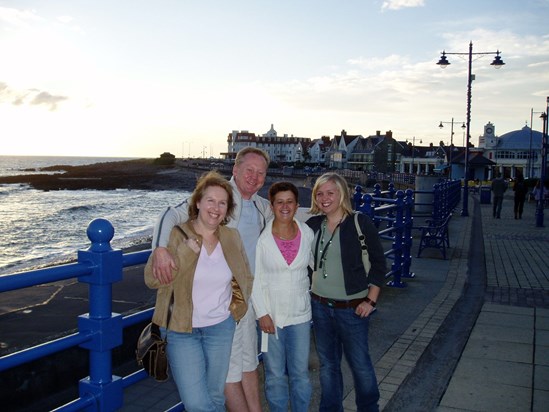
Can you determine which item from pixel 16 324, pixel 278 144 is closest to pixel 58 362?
pixel 16 324

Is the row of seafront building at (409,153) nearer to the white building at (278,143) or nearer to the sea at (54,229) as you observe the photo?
the white building at (278,143)

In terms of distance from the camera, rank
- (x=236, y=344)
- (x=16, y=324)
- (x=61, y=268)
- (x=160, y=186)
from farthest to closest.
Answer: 1. (x=160, y=186)
2. (x=16, y=324)
3. (x=236, y=344)
4. (x=61, y=268)

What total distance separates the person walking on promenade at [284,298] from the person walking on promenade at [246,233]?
0.33 ft

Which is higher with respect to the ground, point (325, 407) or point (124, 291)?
point (325, 407)

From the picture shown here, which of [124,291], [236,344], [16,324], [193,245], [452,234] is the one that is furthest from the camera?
[452,234]

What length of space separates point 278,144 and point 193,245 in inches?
6335

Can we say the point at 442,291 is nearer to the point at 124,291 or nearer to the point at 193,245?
the point at 193,245

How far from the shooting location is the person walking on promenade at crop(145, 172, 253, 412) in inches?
111

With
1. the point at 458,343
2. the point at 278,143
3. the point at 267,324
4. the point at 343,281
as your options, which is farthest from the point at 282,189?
the point at 278,143

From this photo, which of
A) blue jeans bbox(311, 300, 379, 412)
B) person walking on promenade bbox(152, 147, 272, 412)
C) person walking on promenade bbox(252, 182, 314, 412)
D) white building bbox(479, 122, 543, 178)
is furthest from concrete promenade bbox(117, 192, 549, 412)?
white building bbox(479, 122, 543, 178)

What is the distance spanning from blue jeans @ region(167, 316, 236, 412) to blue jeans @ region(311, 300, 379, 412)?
0.90 m

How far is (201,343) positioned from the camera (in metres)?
2.94

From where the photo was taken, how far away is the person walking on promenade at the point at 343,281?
11.8 feet

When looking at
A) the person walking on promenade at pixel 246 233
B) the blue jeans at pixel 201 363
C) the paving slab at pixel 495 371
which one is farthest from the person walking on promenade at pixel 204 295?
the paving slab at pixel 495 371
